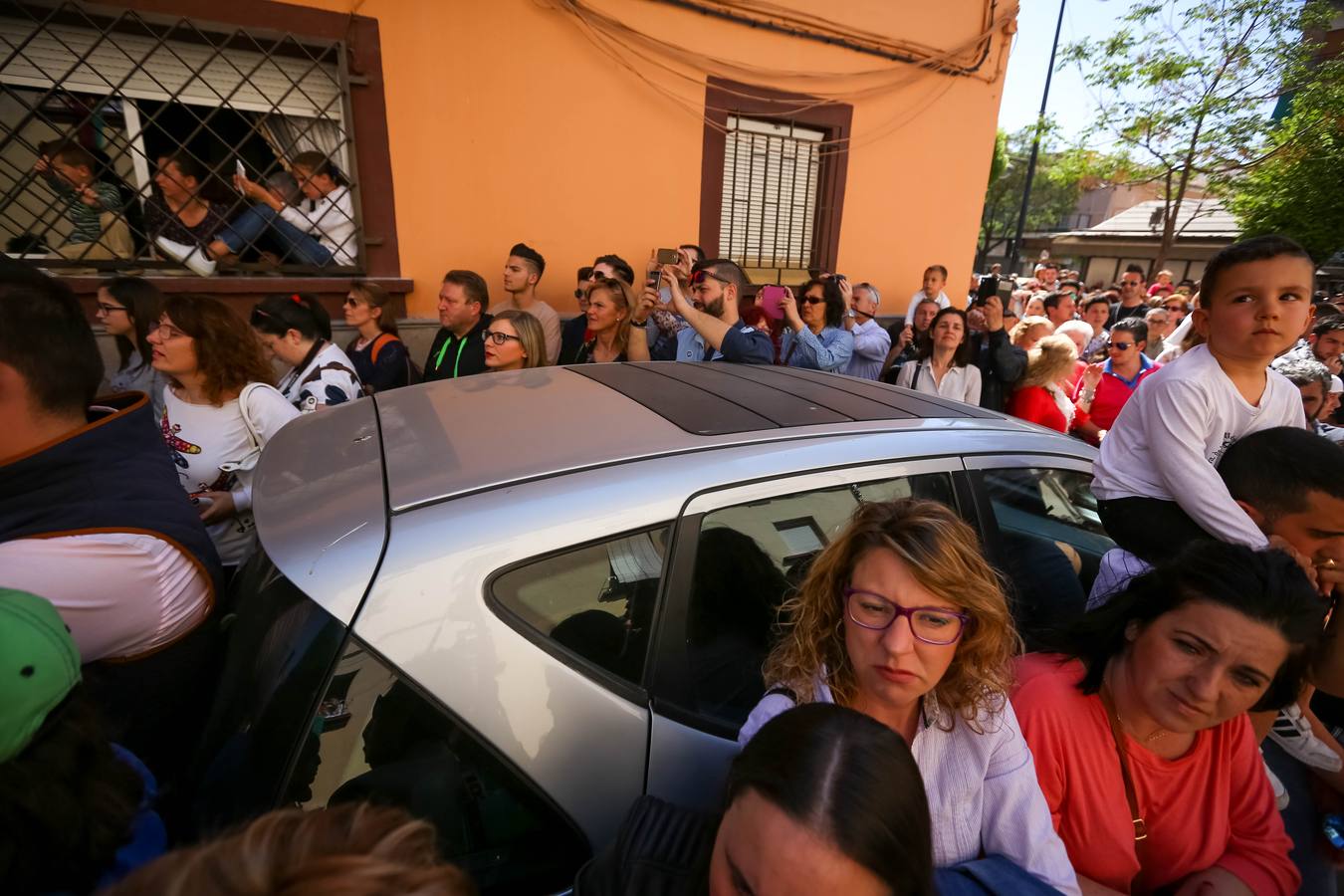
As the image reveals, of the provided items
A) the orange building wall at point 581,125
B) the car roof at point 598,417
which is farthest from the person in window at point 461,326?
the car roof at point 598,417

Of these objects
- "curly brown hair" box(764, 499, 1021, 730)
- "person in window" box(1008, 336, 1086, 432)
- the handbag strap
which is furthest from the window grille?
the handbag strap

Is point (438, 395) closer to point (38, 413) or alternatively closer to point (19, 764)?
point (38, 413)

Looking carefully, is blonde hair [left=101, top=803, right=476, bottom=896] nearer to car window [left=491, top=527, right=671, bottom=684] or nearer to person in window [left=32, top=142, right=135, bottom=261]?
car window [left=491, top=527, right=671, bottom=684]

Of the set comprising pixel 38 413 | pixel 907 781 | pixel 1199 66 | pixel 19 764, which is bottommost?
pixel 907 781

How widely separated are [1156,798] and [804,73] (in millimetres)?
6811

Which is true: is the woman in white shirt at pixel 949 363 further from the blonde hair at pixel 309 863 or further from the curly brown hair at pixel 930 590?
the blonde hair at pixel 309 863

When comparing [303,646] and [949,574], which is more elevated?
[949,574]

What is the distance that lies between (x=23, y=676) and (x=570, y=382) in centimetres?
149

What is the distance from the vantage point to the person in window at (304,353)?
9.81 feet

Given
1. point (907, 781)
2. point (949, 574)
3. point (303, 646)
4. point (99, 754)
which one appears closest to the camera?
point (99, 754)

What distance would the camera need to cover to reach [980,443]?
1.95 metres

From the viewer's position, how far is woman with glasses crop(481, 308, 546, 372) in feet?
10.2

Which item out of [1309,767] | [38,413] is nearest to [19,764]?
[38,413]

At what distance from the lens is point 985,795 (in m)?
1.31
